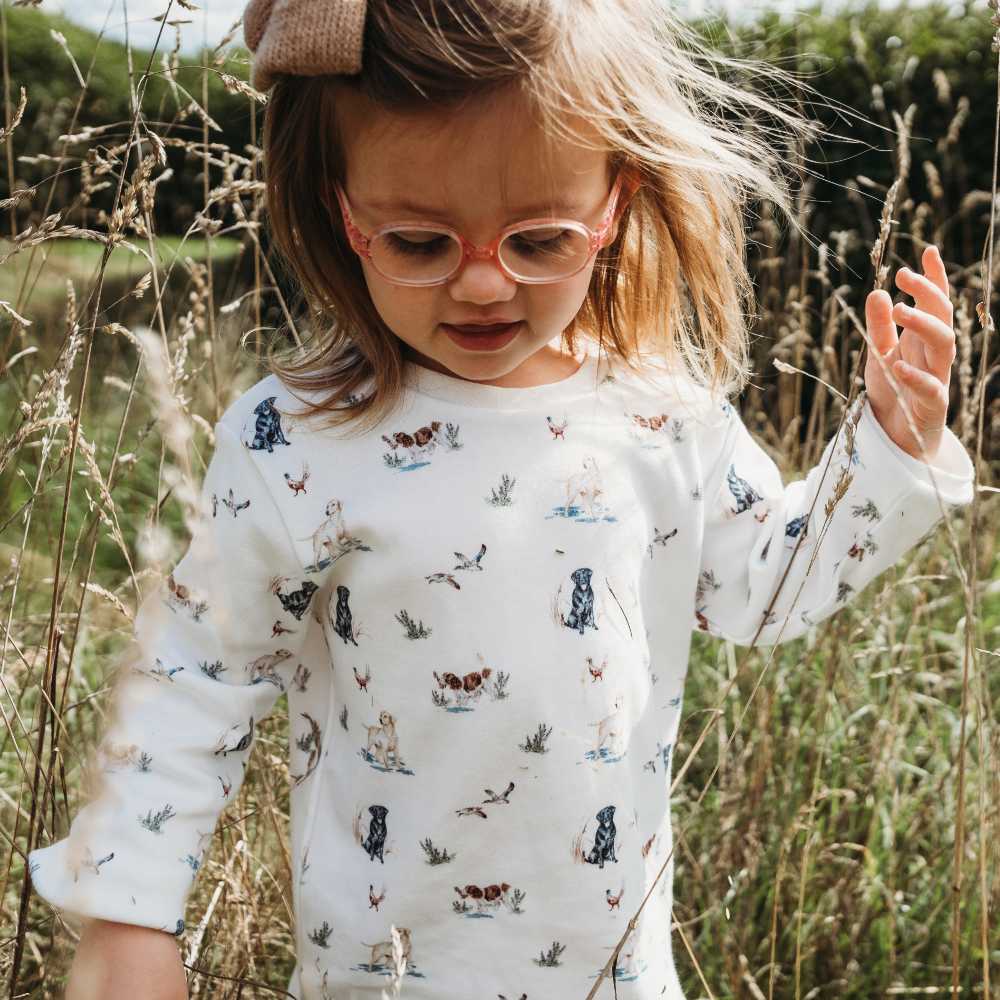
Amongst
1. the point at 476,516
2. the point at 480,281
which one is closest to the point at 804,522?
the point at 476,516

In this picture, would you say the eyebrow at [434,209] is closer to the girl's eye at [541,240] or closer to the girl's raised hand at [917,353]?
the girl's eye at [541,240]

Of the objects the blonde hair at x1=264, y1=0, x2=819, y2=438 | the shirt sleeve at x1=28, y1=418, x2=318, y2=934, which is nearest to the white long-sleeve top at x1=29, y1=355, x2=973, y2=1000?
the shirt sleeve at x1=28, y1=418, x2=318, y2=934

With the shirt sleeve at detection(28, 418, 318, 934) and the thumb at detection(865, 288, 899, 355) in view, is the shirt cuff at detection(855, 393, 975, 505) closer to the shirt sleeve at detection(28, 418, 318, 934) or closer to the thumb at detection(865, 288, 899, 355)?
the thumb at detection(865, 288, 899, 355)

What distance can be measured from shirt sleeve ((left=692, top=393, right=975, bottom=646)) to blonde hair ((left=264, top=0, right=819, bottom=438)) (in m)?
0.14

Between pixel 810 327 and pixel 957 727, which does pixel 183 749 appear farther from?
pixel 810 327

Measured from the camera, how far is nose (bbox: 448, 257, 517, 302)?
51.7 inches

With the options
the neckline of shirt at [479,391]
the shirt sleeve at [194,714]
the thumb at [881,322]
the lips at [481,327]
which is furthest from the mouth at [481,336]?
the thumb at [881,322]

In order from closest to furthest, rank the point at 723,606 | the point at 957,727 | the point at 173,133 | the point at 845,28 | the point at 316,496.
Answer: the point at 316,496 < the point at 723,606 < the point at 957,727 < the point at 173,133 < the point at 845,28

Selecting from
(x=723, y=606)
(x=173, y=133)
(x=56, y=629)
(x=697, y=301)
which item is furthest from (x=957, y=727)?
(x=173, y=133)

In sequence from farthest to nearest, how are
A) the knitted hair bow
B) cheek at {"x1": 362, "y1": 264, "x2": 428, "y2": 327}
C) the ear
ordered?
the ear, cheek at {"x1": 362, "y1": 264, "x2": 428, "y2": 327}, the knitted hair bow

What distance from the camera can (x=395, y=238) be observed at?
1329 mm

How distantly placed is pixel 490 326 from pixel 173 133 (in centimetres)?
368

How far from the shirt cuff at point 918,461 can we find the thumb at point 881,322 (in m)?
0.07

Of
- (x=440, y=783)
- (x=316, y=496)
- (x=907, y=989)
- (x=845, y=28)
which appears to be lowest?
(x=907, y=989)
